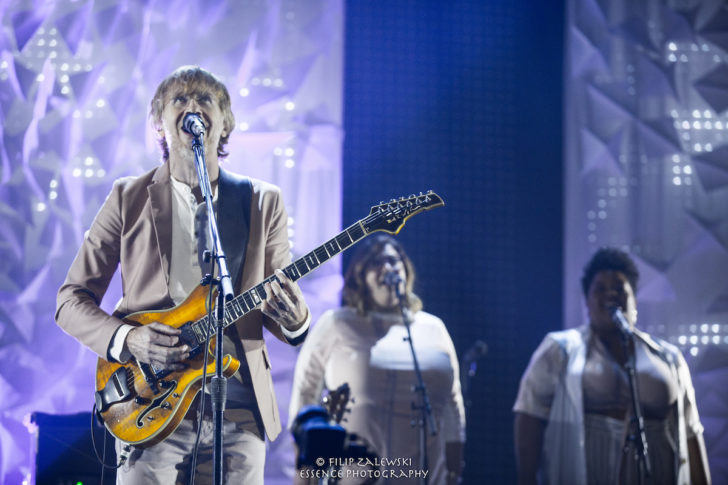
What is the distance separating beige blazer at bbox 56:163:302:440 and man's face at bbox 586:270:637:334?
2.30 meters

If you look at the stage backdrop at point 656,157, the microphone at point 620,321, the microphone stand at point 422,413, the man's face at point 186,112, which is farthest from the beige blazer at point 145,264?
the stage backdrop at point 656,157

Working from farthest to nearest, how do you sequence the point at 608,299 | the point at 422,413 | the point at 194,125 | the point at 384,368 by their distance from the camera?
the point at 608,299, the point at 384,368, the point at 422,413, the point at 194,125

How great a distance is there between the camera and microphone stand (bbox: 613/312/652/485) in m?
4.05

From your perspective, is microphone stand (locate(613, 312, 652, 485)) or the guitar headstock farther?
microphone stand (locate(613, 312, 652, 485))

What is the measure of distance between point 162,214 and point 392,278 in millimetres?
1658

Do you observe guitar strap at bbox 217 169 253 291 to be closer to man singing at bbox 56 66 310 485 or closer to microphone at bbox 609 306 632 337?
man singing at bbox 56 66 310 485

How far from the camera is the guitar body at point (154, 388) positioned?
2787 millimetres

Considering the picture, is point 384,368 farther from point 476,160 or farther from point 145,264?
point 476,160

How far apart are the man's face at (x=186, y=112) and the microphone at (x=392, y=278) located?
1479mm

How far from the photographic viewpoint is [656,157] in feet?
19.2

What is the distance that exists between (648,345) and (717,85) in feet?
8.12

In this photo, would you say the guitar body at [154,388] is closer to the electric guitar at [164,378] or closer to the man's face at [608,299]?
the electric guitar at [164,378]

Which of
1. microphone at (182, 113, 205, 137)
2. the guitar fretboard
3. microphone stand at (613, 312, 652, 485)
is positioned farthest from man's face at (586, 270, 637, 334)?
microphone at (182, 113, 205, 137)

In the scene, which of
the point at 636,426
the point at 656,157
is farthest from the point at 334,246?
the point at 656,157
